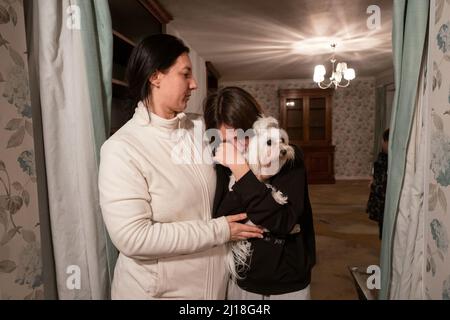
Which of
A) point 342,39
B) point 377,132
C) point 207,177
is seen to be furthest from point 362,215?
point 207,177

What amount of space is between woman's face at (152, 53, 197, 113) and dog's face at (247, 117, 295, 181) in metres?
0.24

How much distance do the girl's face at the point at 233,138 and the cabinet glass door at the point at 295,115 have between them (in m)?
5.63

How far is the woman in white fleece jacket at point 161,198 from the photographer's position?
31.3 inches

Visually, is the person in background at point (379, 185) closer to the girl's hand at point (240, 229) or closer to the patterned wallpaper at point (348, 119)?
the girl's hand at point (240, 229)

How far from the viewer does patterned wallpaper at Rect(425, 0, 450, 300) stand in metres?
0.95

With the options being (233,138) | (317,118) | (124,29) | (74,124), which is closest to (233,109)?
(233,138)

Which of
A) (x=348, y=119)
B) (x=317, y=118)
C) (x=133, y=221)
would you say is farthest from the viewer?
(x=348, y=119)

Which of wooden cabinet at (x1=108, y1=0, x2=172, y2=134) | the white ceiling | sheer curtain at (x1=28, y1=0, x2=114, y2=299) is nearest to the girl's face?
sheer curtain at (x1=28, y1=0, x2=114, y2=299)

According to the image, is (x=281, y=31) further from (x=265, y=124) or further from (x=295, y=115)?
(x=295, y=115)

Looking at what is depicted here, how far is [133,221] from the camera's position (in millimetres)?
778

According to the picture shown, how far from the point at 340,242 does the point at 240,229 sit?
2631 mm
